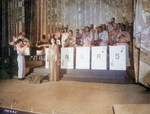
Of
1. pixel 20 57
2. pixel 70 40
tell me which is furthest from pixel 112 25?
pixel 20 57

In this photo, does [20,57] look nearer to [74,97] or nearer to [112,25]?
[74,97]

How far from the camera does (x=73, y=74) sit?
357 centimetres

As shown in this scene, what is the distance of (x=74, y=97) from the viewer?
2420 mm

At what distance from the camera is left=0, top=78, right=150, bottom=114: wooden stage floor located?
6.71 ft

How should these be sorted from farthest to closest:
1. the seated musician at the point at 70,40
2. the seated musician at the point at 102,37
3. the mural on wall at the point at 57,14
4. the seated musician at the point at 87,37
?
the seated musician at the point at 70,40, the seated musician at the point at 87,37, the seated musician at the point at 102,37, the mural on wall at the point at 57,14

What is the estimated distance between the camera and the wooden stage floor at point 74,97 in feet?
6.71

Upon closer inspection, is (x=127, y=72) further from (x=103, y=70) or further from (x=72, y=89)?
(x=72, y=89)

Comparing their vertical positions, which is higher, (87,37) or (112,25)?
(112,25)

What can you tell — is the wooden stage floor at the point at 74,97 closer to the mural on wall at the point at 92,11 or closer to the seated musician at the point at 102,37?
the seated musician at the point at 102,37

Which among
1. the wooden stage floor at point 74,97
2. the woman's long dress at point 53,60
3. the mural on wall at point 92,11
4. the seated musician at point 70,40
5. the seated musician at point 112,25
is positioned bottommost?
the wooden stage floor at point 74,97

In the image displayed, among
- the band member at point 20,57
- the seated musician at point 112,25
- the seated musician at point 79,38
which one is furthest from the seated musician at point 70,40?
the band member at point 20,57

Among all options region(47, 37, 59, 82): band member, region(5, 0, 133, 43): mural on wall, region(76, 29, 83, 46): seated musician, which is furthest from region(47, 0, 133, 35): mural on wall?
region(47, 37, 59, 82): band member

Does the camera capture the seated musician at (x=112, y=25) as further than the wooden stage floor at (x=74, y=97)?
Yes

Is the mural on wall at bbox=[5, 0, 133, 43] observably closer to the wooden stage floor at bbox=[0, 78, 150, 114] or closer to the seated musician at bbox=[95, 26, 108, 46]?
the seated musician at bbox=[95, 26, 108, 46]
